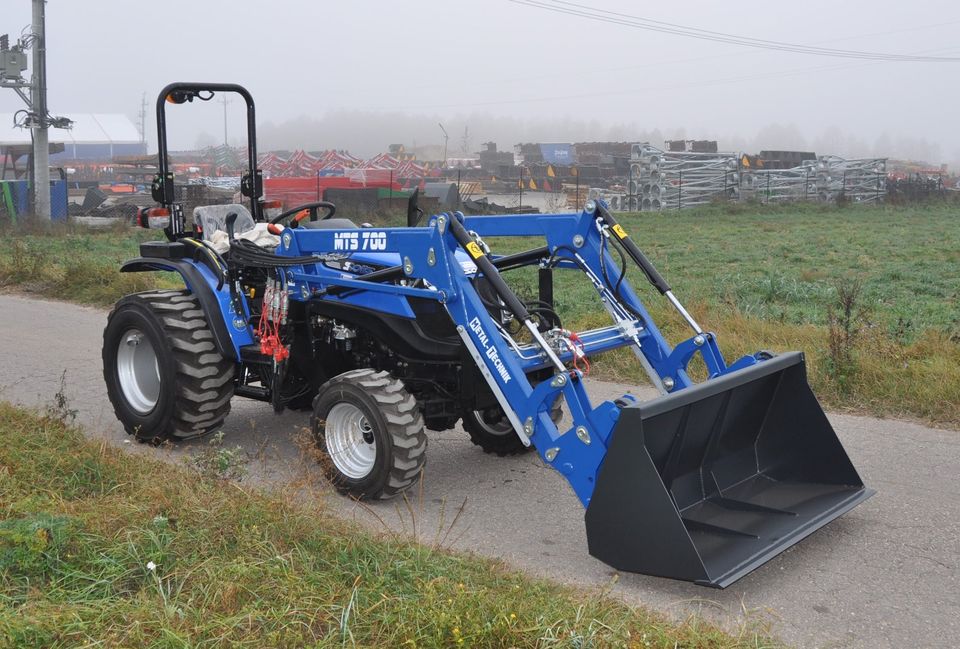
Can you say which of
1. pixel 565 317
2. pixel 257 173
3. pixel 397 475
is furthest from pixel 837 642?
pixel 565 317

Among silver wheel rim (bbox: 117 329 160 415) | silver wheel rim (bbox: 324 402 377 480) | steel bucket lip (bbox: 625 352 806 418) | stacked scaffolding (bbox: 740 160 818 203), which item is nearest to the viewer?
steel bucket lip (bbox: 625 352 806 418)

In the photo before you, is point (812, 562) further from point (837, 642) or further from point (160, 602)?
point (160, 602)

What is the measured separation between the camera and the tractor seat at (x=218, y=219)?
24.8 ft

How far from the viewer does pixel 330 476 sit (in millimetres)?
6059

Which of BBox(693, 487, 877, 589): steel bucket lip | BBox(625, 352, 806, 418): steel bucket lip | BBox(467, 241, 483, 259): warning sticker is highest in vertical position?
BBox(467, 241, 483, 259): warning sticker

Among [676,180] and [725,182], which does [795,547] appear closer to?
[676,180]

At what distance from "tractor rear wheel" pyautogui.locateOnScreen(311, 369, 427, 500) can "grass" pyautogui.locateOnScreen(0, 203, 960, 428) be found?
3.76 metres

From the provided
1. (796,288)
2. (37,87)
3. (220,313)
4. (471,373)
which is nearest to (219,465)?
(471,373)

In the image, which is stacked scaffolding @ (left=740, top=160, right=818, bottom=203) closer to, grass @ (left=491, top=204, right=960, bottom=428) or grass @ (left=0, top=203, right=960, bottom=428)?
grass @ (left=0, top=203, right=960, bottom=428)

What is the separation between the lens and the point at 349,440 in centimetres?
612

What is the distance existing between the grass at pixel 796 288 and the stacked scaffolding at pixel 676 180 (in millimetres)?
13703

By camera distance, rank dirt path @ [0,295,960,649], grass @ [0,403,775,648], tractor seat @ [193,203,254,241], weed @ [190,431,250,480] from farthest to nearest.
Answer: tractor seat @ [193,203,254,241], weed @ [190,431,250,480], dirt path @ [0,295,960,649], grass @ [0,403,775,648]

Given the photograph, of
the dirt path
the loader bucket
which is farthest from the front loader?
the dirt path

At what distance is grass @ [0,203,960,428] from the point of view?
8164 mm
